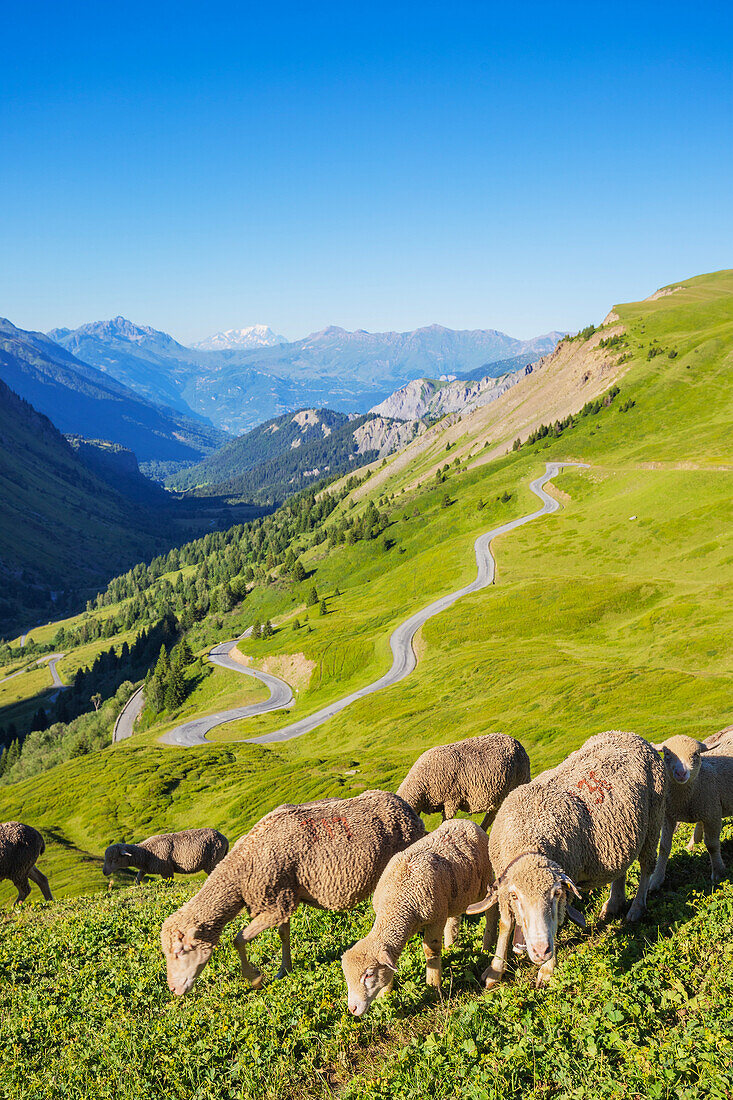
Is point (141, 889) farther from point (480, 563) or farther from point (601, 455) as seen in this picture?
point (601, 455)

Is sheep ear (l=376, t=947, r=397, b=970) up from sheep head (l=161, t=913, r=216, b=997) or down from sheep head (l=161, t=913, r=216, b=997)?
Answer: up

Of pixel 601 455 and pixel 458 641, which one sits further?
pixel 601 455

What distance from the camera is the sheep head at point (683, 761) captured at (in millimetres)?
16031

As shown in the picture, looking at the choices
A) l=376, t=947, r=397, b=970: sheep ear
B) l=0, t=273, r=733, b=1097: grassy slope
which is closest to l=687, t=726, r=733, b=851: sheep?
l=0, t=273, r=733, b=1097: grassy slope

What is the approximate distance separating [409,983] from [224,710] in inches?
4633

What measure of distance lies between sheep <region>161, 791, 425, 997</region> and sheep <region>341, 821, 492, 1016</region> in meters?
1.76

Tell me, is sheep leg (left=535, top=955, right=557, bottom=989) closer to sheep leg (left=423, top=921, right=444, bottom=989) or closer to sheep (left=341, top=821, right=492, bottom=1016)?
sheep (left=341, top=821, right=492, bottom=1016)

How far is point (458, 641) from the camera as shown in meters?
97.1

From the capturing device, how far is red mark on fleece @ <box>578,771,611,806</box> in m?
14.1

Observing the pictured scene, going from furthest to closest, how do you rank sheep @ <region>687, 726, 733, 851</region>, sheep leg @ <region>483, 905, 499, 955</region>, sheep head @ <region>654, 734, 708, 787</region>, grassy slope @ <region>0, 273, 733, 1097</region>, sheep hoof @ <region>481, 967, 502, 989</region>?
sheep @ <region>687, 726, 733, 851</region>
sheep head @ <region>654, 734, 708, 787</region>
sheep leg @ <region>483, 905, 499, 955</region>
sheep hoof @ <region>481, 967, 502, 989</region>
grassy slope @ <region>0, 273, 733, 1097</region>

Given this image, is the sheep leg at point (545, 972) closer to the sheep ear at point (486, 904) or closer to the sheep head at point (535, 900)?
the sheep head at point (535, 900)

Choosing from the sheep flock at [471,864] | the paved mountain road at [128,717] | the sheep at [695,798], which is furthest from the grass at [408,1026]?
the paved mountain road at [128,717]

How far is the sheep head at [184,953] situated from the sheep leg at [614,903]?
9.88 meters

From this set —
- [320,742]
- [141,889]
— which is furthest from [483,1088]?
[320,742]
